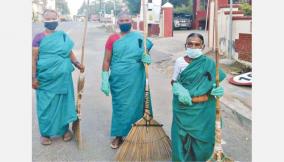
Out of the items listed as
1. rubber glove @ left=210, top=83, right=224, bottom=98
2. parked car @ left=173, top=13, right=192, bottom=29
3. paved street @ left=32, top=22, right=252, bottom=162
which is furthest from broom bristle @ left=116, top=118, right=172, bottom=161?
parked car @ left=173, top=13, right=192, bottom=29

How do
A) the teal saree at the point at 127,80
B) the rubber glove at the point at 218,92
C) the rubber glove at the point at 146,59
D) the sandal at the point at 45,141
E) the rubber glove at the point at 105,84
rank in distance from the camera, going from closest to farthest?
the rubber glove at the point at 218,92 → the rubber glove at the point at 146,59 → the teal saree at the point at 127,80 → the rubber glove at the point at 105,84 → the sandal at the point at 45,141

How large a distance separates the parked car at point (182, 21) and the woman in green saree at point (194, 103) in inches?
1071

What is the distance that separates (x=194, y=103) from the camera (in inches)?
169

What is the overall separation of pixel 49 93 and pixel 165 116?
2396 mm

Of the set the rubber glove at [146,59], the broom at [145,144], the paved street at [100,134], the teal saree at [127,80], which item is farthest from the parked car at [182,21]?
the broom at [145,144]

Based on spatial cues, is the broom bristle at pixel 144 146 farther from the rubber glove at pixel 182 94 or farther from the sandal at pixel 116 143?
the rubber glove at pixel 182 94

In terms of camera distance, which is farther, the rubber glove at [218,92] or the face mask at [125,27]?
the face mask at [125,27]

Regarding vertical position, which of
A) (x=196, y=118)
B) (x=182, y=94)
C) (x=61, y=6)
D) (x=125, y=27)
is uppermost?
(x=61, y=6)

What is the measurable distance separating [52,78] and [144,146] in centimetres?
158

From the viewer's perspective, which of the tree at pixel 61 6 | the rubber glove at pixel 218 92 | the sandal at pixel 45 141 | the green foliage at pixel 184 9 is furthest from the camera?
the tree at pixel 61 6

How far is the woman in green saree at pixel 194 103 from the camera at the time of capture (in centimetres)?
425

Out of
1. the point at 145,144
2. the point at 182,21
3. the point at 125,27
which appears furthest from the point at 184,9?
the point at 145,144

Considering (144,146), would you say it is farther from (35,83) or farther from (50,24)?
(50,24)

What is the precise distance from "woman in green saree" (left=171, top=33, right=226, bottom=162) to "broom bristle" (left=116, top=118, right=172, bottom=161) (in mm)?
382
